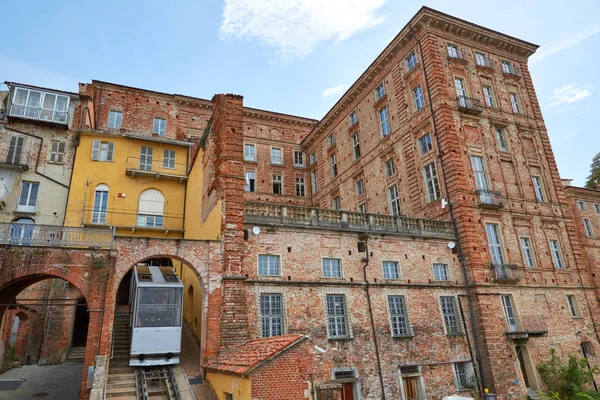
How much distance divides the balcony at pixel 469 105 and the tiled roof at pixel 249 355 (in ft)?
55.2

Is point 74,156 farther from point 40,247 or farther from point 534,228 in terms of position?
point 534,228

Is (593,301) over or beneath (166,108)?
beneath

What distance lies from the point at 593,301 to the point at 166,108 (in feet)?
102

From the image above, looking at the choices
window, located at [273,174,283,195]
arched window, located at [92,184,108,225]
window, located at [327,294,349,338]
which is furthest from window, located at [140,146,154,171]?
window, located at [327,294,349,338]

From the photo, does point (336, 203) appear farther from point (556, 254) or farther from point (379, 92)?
point (556, 254)

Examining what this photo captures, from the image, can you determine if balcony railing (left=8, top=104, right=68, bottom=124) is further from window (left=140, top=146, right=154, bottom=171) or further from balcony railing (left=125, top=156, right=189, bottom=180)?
window (left=140, top=146, right=154, bottom=171)

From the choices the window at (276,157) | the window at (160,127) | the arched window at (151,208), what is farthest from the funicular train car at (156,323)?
the window at (276,157)

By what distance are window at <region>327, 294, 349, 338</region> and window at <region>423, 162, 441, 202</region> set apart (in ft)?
27.7

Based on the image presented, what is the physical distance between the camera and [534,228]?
22.4 meters

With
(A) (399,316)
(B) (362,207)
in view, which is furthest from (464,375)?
(B) (362,207)

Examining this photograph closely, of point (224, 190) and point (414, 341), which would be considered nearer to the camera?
point (224, 190)

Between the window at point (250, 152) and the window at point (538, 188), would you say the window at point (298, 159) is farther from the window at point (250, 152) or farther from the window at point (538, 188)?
the window at point (538, 188)

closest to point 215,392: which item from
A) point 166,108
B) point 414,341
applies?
point 414,341

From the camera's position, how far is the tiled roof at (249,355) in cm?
1073
